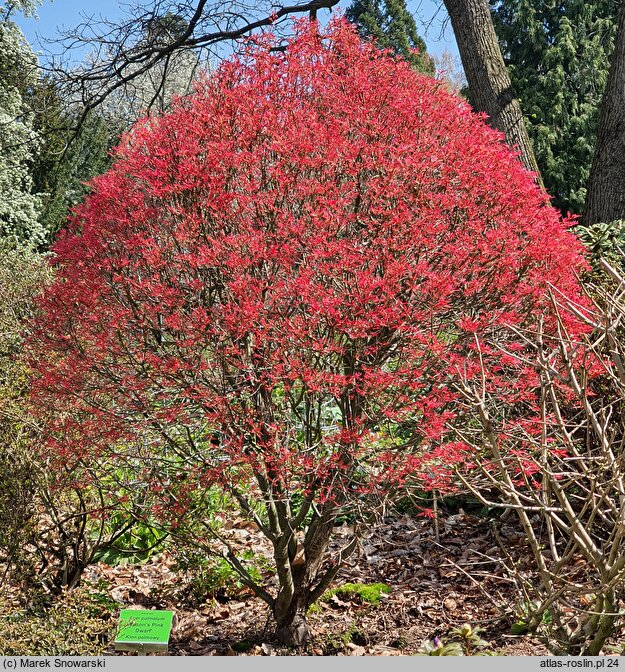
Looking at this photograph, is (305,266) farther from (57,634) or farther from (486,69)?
(486,69)

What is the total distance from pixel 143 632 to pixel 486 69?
5.24m

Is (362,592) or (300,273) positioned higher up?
(300,273)

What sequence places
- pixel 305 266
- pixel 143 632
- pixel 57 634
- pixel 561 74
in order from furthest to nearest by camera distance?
pixel 561 74 < pixel 143 632 < pixel 305 266 < pixel 57 634

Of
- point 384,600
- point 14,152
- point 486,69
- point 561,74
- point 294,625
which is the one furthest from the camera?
point 561,74

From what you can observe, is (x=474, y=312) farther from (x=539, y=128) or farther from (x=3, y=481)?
(x=539, y=128)

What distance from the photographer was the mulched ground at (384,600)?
12.0 feet

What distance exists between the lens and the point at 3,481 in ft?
11.9

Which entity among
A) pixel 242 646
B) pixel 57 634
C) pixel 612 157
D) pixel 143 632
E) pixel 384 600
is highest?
pixel 612 157

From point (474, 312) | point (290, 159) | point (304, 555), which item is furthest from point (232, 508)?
point (290, 159)

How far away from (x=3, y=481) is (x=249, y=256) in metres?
1.76

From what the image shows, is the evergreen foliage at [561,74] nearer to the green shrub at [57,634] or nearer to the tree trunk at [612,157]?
the tree trunk at [612,157]

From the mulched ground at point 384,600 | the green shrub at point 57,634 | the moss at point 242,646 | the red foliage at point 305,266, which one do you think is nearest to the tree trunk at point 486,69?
the red foliage at point 305,266

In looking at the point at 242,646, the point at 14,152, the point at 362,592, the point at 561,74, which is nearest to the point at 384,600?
the point at 362,592

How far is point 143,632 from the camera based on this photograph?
3.38 meters
